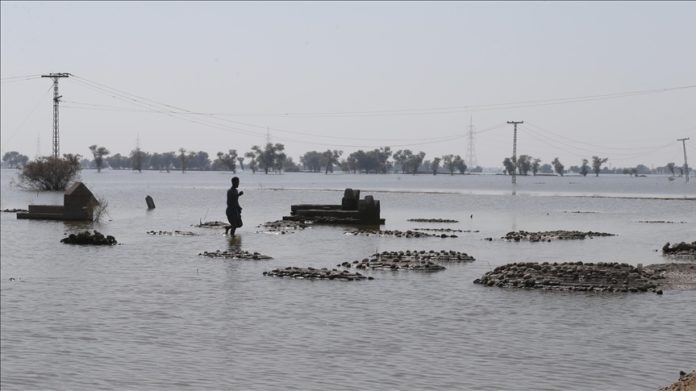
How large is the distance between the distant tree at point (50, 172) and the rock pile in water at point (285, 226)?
Answer: 200 ft

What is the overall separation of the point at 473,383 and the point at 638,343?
4528 mm

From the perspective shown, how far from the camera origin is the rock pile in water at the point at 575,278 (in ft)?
76.3

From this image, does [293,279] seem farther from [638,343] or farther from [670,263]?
[670,263]

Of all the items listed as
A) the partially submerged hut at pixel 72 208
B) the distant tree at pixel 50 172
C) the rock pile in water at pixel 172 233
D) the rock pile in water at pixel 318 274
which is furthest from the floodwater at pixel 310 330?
the distant tree at pixel 50 172

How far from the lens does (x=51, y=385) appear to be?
13078 millimetres

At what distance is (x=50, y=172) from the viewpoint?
4158 inches

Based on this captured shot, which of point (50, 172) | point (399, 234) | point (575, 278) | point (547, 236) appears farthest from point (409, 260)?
point (50, 172)

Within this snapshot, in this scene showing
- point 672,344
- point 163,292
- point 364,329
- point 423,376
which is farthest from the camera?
point 163,292

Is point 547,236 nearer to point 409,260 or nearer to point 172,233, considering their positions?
point 409,260

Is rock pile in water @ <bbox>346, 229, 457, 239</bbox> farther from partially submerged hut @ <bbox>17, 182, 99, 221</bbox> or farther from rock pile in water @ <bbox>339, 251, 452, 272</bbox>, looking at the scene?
partially submerged hut @ <bbox>17, 182, 99, 221</bbox>

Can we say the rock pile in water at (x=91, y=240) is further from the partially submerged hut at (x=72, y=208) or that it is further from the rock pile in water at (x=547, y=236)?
the rock pile in water at (x=547, y=236)

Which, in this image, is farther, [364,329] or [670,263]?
[670,263]

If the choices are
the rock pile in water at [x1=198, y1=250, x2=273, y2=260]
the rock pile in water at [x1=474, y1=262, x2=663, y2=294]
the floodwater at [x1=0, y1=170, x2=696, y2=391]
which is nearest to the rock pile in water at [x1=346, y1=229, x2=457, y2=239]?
the floodwater at [x1=0, y1=170, x2=696, y2=391]

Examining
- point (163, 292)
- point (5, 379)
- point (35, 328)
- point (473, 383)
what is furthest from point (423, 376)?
point (163, 292)
